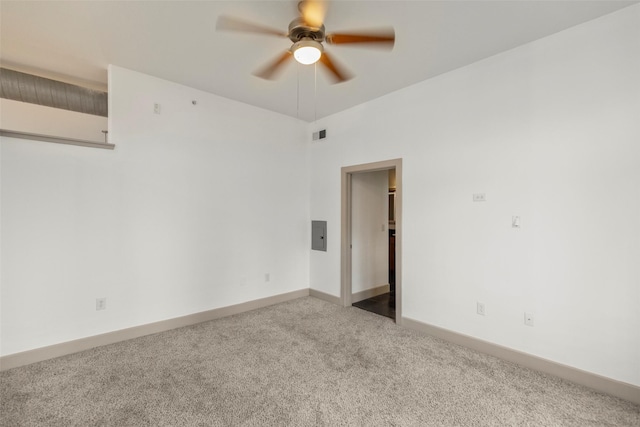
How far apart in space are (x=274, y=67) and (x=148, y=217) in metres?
2.17

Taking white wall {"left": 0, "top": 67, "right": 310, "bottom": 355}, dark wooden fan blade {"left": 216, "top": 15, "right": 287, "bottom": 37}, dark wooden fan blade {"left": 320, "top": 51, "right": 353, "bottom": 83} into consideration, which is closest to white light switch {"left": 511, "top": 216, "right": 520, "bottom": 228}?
dark wooden fan blade {"left": 320, "top": 51, "right": 353, "bottom": 83}

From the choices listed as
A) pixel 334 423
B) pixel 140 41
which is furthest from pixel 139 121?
pixel 334 423

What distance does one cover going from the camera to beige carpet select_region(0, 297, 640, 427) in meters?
1.89

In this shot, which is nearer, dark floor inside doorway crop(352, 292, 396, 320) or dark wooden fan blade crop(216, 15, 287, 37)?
dark wooden fan blade crop(216, 15, 287, 37)

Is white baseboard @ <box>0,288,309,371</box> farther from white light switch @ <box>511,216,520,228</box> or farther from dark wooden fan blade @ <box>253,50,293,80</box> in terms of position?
white light switch @ <box>511,216,520,228</box>

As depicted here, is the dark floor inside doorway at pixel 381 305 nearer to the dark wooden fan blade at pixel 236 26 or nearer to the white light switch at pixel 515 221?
the white light switch at pixel 515 221

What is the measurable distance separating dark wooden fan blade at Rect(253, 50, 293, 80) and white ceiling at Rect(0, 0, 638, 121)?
30cm

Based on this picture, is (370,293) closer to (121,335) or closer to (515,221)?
(515,221)

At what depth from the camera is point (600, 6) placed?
6.84 ft

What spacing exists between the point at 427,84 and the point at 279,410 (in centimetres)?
348

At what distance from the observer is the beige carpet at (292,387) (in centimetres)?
189

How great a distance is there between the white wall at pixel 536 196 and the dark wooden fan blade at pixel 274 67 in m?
1.76

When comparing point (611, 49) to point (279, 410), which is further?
point (611, 49)

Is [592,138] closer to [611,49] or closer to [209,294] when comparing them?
[611,49]
